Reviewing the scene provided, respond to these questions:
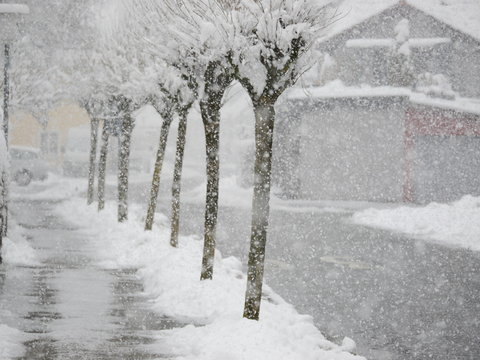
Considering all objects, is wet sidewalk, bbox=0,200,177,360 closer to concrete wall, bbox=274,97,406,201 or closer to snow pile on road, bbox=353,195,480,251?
snow pile on road, bbox=353,195,480,251

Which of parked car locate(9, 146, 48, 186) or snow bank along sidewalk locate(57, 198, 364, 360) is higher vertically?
parked car locate(9, 146, 48, 186)

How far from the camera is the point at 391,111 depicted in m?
27.6

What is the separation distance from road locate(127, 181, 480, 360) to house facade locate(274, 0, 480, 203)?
9.65 metres

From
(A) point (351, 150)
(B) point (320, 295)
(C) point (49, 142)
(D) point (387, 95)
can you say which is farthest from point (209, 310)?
(C) point (49, 142)

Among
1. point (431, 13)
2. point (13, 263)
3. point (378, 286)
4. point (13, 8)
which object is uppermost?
point (431, 13)

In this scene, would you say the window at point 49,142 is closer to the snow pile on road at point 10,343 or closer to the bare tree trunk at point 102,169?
the bare tree trunk at point 102,169

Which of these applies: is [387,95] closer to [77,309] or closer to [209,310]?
[209,310]

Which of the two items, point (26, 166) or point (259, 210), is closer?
point (259, 210)

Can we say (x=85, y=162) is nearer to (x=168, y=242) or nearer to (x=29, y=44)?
(x=29, y=44)

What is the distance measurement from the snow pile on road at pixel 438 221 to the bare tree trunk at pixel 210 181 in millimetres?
8097

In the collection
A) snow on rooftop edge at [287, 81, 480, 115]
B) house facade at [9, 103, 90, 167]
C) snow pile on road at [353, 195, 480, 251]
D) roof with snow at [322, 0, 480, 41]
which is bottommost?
snow pile on road at [353, 195, 480, 251]

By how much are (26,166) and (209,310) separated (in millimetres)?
25798

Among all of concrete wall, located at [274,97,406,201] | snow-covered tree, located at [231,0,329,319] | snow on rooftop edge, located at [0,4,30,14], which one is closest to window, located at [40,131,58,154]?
concrete wall, located at [274,97,406,201]

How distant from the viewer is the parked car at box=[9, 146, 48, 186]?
3099 centimetres
